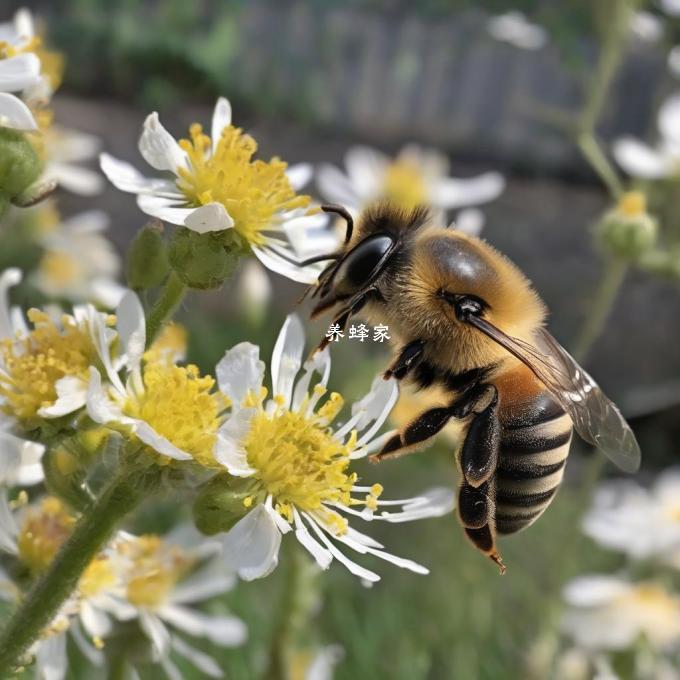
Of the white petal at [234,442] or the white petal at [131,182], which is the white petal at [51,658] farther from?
the white petal at [131,182]

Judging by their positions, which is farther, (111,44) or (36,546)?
(111,44)

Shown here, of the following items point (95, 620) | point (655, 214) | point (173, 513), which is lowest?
point (173, 513)

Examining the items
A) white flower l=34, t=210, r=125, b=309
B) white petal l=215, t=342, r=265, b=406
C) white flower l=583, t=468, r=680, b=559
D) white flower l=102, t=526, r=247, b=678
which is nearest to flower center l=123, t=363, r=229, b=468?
white petal l=215, t=342, r=265, b=406

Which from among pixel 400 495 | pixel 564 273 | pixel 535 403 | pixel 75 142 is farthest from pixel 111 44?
pixel 535 403

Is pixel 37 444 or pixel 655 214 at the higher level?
pixel 37 444

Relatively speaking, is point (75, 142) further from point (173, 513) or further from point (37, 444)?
point (37, 444)

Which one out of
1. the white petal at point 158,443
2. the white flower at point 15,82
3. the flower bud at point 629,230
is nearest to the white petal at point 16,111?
the white flower at point 15,82

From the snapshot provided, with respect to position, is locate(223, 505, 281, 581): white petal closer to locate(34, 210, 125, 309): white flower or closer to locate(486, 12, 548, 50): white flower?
locate(34, 210, 125, 309): white flower
